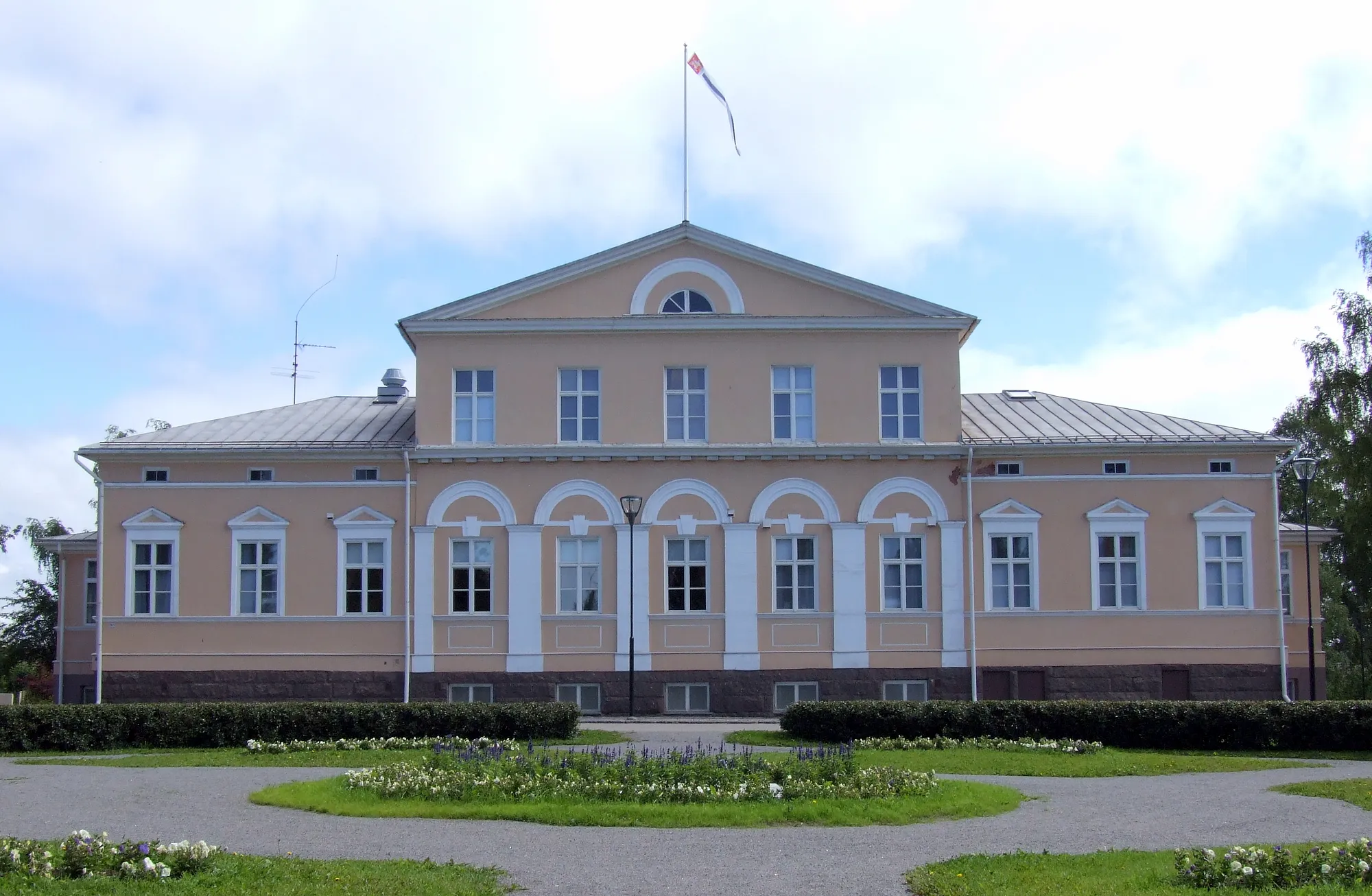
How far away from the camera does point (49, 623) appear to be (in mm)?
48281

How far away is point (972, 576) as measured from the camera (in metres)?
29.7

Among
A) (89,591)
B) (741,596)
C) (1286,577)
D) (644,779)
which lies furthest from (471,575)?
(1286,577)

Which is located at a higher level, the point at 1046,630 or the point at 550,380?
the point at 550,380

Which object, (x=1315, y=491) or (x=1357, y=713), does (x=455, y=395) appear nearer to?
(x=1357, y=713)

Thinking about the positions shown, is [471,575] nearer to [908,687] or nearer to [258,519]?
[258,519]

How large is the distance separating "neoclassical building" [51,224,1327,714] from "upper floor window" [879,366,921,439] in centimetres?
6

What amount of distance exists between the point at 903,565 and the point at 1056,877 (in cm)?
1965

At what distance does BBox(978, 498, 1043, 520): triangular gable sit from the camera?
98.8ft

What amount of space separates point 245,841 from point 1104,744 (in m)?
14.7

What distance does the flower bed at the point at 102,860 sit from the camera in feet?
33.1

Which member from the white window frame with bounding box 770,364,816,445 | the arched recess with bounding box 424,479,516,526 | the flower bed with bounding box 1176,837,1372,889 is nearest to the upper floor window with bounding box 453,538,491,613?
the arched recess with bounding box 424,479,516,526

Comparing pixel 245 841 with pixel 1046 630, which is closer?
pixel 245 841

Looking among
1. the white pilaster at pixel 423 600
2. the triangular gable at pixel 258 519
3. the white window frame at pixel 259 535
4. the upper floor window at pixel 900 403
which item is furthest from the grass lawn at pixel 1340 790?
the triangular gable at pixel 258 519

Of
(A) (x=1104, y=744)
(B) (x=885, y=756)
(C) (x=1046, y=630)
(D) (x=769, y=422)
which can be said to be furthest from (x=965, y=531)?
(B) (x=885, y=756)
